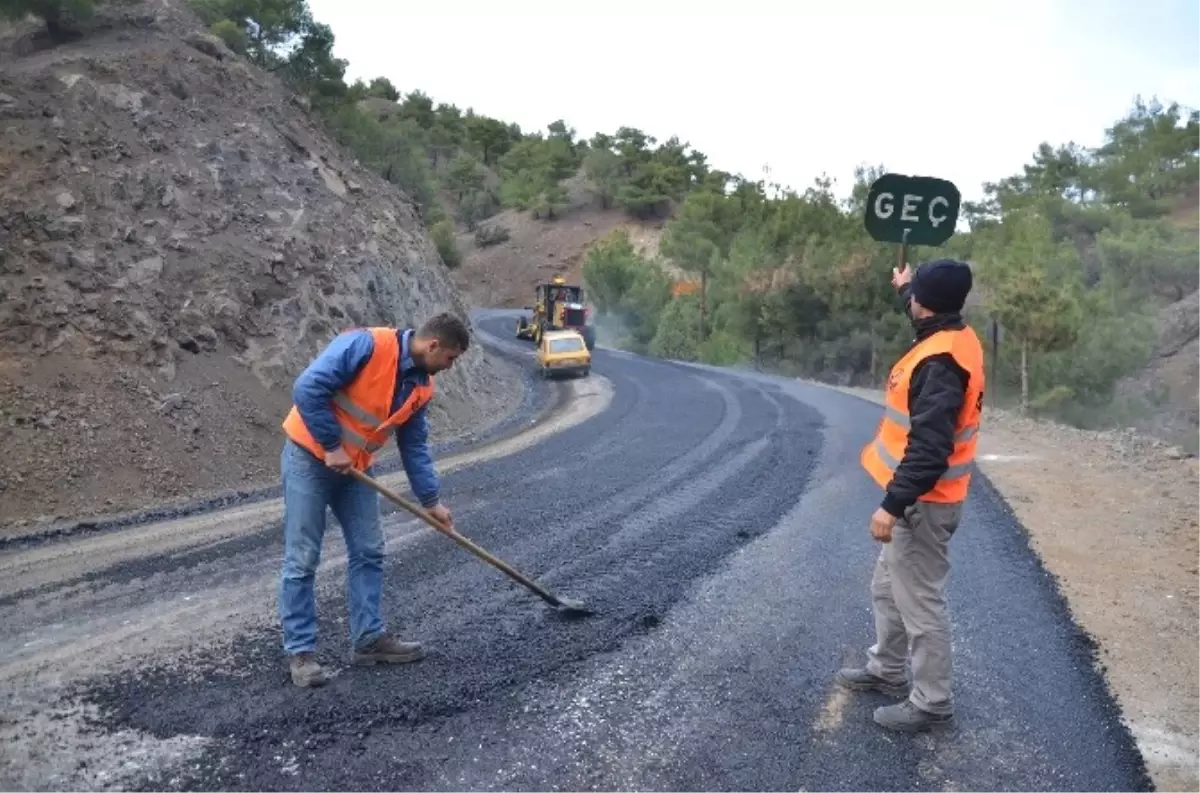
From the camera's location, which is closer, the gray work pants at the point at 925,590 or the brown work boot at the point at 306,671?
the gray work pants at the point at 925,590

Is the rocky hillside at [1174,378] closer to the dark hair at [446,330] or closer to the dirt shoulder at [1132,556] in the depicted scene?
the dirt shoulder at [1132,556]

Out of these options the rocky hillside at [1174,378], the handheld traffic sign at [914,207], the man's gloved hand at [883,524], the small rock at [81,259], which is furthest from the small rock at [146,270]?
the rocky hillside at [1174,378]

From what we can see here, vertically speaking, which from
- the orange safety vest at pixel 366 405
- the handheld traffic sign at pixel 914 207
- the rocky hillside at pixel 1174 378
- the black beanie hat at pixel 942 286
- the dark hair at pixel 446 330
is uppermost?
the handheld traffic sign at pixel 914 207

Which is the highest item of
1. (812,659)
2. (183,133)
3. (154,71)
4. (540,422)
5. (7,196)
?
(154,71)

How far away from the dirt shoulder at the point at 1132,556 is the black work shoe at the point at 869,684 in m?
0.95

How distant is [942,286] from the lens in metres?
3.86

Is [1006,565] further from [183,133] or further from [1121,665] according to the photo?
[183,133]

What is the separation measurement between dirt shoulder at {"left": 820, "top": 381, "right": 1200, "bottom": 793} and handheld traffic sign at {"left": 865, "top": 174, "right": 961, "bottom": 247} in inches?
95.0

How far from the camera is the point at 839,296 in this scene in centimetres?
3344

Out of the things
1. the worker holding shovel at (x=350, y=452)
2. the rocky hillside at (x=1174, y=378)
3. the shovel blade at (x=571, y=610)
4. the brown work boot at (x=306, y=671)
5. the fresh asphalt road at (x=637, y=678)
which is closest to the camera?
the fresh asphalt road at (x=637, y=678)

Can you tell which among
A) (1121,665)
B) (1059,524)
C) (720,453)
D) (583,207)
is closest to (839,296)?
(720,453)

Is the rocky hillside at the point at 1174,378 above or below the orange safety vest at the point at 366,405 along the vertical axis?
below

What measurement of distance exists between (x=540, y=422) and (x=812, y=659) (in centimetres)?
1145

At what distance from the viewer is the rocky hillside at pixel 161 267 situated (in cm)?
955
